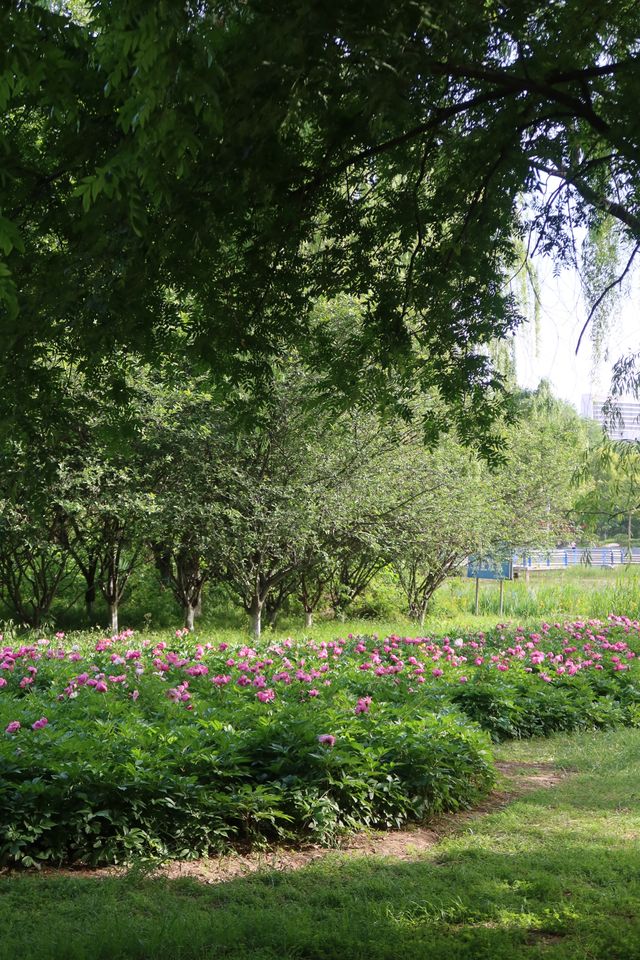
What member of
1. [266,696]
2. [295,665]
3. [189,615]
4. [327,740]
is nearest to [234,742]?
[327,740]

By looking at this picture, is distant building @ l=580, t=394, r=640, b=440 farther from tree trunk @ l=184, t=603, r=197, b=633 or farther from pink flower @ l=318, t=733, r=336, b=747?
tree trunk @ l=184, t=603, r=197, b=633

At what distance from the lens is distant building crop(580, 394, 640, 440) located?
4.71 metres

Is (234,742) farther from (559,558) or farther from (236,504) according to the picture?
(559,558)

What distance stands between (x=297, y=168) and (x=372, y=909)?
3.33m

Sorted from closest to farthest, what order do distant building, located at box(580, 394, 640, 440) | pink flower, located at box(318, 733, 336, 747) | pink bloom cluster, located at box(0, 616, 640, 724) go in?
distant building, located at box(580, 394, 640, 440)
pink flower, located at box(318, 733, 336, 747)
pink bloom cluster, located at box(0, 616, 640, 724)

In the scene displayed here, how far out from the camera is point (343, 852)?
15.8 ft

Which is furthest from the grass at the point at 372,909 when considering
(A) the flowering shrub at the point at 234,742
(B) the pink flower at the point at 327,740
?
(B) the pink flower at the point at 327,740

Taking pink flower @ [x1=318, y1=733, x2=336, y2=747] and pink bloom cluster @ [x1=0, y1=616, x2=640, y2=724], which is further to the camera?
pink bloom cluster @ [x1=0, y1=616, x2=640, y2=724]

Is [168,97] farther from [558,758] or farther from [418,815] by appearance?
[558,758]

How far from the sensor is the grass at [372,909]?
350 centimetres

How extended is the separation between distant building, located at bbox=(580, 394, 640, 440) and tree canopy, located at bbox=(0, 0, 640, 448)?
32.8 inches

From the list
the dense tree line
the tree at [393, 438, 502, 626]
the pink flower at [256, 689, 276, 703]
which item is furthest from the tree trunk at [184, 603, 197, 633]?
the pink flower at [256, 689, 276, 703]

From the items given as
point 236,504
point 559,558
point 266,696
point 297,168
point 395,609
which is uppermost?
point 297,168

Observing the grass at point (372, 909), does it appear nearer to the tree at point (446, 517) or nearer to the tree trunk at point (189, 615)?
the tree at point (446, 517)
